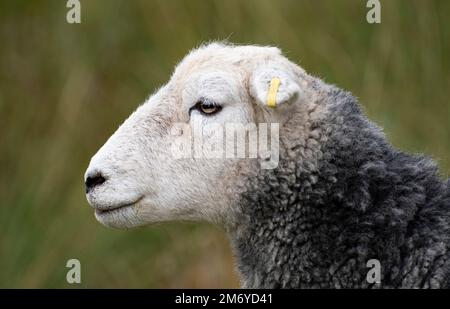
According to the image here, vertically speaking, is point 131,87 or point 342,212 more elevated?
point 131,87

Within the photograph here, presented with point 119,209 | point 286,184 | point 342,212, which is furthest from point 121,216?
point 342,212

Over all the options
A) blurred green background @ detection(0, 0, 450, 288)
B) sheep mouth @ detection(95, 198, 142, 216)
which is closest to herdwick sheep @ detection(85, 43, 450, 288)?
sheep mouth @ detection(95, 198, 142, 216)

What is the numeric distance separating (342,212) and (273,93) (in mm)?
657

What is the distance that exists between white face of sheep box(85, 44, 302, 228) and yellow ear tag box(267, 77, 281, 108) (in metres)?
0.04

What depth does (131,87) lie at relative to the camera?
10.0 metres

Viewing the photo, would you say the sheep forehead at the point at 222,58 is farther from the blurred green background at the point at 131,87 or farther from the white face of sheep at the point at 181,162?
the blurred green background at the point at 131,87

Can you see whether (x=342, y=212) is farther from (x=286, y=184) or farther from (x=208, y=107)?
(x=208, y=107)

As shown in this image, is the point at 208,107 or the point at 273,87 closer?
the point at 273,87

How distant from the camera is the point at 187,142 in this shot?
188 inches

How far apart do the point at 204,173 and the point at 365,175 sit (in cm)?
79
